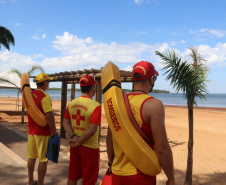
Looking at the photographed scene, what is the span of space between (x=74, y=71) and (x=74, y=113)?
5.05 metres

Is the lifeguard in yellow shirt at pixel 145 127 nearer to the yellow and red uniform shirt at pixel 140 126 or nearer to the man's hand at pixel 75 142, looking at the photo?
the yellow and red uniform shirt at pixel 140 126

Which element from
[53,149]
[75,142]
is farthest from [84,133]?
[53,149]

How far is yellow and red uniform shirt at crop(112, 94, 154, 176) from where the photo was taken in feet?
5.76

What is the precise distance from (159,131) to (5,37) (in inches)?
848

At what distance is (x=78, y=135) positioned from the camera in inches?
119

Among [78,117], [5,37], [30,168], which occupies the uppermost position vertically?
[5,37]

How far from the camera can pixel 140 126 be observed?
1765 millimetres

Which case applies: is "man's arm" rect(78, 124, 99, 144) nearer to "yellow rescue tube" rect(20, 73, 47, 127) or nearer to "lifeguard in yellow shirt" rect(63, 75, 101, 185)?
"lifeguard in yellow shirt" rect(63, 75, 101, 185)

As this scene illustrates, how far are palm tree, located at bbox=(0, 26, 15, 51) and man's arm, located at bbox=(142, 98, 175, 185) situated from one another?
21.3 meters

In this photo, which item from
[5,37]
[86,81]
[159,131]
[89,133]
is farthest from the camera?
[5,37]

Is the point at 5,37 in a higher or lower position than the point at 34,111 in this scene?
higher

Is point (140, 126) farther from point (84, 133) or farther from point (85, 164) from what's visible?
point (85, 164)

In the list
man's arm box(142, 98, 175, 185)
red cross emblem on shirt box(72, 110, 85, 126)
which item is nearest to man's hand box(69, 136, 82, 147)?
red cross emblem on shirt box(72, 110, 85, 126)

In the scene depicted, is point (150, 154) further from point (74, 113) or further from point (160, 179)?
point (160, 179)
